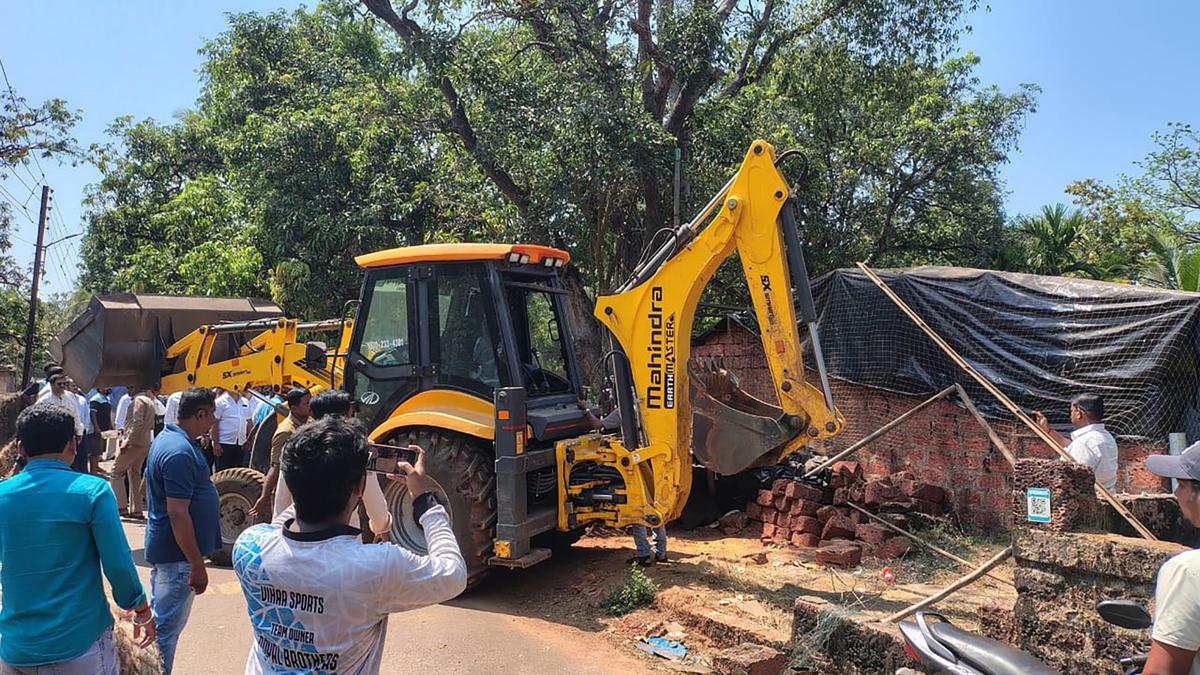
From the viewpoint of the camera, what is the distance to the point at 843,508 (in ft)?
26.7

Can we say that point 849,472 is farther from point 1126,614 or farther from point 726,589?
point 1126,614

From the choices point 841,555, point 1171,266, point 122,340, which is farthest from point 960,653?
point 1171,266

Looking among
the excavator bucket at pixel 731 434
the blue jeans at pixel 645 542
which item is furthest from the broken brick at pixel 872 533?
the blue jeans at pixel 645 542

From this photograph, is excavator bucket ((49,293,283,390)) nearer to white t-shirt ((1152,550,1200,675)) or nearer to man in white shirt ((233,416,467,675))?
man in white shirt ((233,416,467,675))

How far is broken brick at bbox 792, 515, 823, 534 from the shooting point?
7.94 m

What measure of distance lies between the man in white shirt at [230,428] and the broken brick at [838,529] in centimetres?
683

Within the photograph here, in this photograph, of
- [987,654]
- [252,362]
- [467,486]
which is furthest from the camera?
[252,362]

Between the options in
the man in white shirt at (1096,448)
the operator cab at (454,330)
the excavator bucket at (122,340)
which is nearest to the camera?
the man in white shirt at (1096,448)

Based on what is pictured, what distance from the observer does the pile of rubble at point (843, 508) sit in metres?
7.72

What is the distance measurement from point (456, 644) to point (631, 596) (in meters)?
1.40

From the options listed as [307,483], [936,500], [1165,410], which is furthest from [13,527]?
[1165,410]

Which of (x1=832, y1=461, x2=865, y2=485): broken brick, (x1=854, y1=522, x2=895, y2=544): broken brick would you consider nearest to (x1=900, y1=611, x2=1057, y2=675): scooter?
(x1=854, y1=522, x2=895, y2=544): broken brick

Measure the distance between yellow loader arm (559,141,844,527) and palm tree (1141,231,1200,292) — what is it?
29.8 ft

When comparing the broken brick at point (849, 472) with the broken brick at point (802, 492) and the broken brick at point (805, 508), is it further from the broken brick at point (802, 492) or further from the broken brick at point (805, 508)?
the broken brick at point (805, 508)
